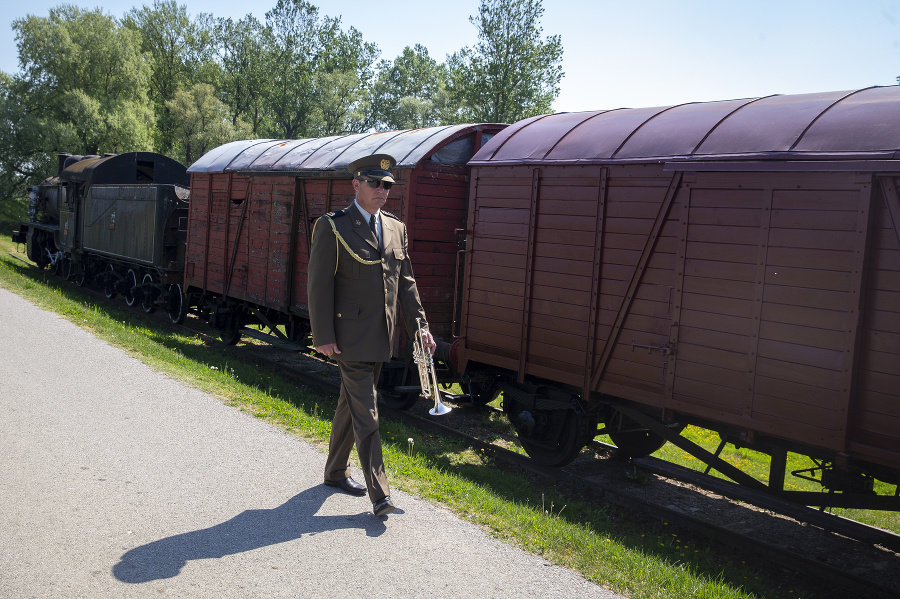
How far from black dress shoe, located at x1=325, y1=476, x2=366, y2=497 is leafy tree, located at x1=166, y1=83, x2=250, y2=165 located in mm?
43612

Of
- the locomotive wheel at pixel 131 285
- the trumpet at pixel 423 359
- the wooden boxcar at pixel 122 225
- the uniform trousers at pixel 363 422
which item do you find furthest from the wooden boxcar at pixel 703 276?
the locomotive wheel at pixel 131 285

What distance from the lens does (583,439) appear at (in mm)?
6621

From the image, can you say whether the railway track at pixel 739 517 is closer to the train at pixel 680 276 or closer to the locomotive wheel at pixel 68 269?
the train at pixel 680 276

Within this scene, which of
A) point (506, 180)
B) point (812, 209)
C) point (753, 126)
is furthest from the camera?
point (506, 180)

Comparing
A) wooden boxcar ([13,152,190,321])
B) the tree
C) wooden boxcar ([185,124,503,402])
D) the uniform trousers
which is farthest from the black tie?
the tree

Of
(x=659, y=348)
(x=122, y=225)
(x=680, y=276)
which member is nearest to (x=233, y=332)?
(x=122, y=225)

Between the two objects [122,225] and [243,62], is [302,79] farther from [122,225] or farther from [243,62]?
[122,225]

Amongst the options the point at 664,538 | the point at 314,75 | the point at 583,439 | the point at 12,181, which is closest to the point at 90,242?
the point at 583,439

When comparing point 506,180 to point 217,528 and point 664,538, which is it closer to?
point 664,538

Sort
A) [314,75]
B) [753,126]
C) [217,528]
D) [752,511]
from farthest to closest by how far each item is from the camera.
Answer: [314,75]
[752,511]
[753,126]
[217,528]

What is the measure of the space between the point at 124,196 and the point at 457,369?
38.0 feet

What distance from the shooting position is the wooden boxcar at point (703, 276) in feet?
14.9

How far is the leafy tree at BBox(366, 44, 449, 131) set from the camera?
2312 inches

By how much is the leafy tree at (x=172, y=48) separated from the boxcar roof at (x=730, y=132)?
51.3 meters
